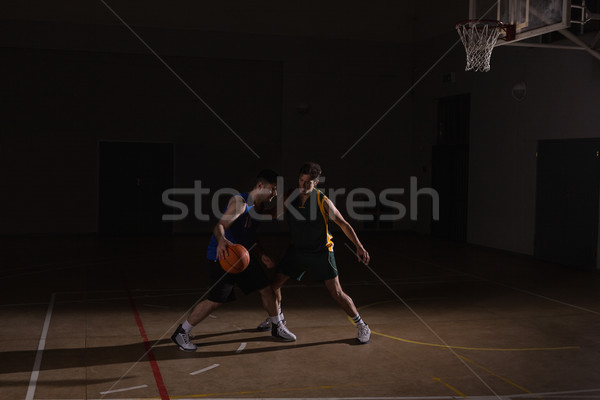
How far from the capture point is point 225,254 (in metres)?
5.66

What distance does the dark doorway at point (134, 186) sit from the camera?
15344 millimetres

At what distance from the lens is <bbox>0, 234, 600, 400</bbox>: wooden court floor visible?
494cm

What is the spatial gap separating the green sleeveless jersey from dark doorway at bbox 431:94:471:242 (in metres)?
9.11

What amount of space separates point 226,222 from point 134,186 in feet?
33.7

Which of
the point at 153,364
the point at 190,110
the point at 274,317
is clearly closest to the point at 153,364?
the point at 153,364

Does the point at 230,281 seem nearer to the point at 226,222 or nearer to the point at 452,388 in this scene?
the point at 226,222

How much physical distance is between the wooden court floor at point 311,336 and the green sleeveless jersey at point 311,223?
985 millimetres

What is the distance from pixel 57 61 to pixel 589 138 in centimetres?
1170

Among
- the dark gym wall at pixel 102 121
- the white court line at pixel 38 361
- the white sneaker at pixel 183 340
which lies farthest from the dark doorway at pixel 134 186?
the white sneaker at pixel 183 340

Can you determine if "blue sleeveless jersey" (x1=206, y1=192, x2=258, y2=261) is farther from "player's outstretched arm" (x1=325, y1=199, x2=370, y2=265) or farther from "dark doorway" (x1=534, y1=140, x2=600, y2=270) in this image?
"dark doorway" (x1=534, y1=140, x2=600, y2=270)

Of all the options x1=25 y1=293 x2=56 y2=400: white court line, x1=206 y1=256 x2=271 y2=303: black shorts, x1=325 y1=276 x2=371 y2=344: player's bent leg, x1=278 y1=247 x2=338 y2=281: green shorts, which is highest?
x1=278 y1=247 x2=338 y2=281: green shorts

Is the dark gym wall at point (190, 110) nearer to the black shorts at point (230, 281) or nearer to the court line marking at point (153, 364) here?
the court line marking at point (153, 364)

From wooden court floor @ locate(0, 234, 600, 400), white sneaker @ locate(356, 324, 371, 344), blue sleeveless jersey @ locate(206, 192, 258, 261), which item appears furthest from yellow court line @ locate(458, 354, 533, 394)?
blue sleeveless jersey @ locate(206, 192, 258, 261)

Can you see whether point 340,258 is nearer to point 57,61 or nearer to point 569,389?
point 569,389
